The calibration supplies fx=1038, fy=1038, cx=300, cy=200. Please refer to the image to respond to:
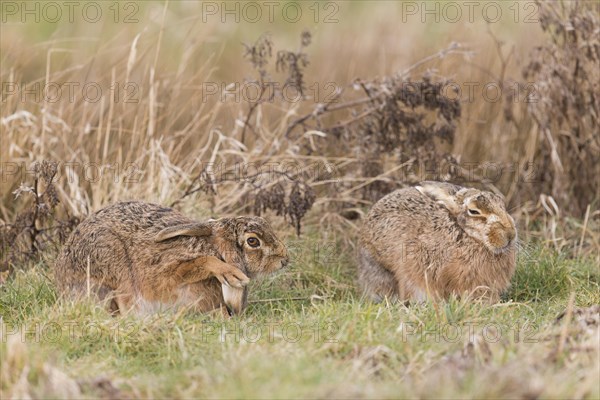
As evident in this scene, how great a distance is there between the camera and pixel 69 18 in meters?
12.1

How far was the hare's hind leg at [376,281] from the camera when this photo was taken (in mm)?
7129

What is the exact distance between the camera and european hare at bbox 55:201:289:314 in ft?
21.1

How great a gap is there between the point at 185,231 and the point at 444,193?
1820 mm

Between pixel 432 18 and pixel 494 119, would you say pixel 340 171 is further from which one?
pixel 432 18

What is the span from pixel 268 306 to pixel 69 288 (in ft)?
4.42

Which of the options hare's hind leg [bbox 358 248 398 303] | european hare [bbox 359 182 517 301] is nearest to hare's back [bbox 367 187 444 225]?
european hare [bbox 359 182 517 301]

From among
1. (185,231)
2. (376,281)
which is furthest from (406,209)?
(185,231)

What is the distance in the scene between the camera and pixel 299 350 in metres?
5.34

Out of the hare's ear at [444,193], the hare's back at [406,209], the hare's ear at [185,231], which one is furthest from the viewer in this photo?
the hare's back at [406,209]

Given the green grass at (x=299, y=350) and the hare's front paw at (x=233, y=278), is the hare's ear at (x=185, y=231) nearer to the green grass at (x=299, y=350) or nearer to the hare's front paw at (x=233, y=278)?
the hare's front paw at (x=233, y=278)

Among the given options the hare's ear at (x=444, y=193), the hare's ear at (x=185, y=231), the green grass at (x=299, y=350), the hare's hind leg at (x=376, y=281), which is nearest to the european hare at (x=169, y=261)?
the hare's ear at (x=185, y=231)

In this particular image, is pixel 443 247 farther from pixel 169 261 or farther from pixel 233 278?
pixel 169 261

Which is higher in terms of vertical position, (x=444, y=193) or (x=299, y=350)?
(x=444, y=193)

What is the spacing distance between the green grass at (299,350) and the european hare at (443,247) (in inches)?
13.0
